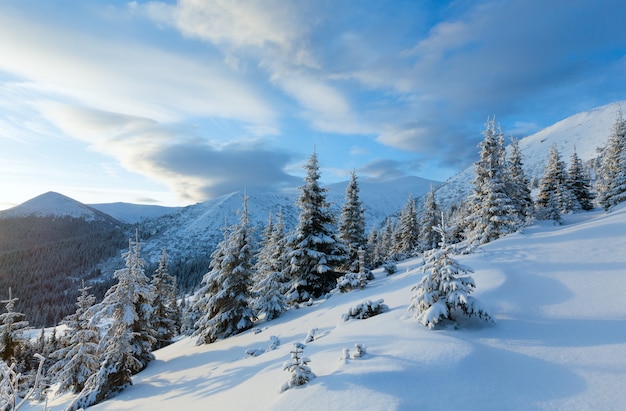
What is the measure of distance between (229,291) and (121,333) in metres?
6.09

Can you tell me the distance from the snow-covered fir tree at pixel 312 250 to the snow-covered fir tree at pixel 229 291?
→ 3.50 metres

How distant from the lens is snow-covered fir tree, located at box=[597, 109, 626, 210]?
101ft

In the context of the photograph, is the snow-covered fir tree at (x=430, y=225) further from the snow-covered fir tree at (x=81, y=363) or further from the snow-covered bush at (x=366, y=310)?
the snow-covered fir tree at (x=81, y=363)

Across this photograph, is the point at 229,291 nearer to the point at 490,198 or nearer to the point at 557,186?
the point at 490,198

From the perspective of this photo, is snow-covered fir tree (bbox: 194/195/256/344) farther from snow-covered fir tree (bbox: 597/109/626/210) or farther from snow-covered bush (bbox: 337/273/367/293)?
snow-covered fir tree (bbox: 597/109/626/210)

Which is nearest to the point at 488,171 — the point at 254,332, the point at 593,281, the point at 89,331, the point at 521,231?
the point at 521,231

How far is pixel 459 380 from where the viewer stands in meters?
6.86

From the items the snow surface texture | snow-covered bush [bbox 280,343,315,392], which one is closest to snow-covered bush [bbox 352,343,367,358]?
the snow surface texture

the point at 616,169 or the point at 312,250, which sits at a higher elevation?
the point at 616,169

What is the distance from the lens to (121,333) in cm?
1645

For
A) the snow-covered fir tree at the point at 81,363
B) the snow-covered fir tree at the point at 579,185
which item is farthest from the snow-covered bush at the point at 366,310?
the snow-covered fir tree at the point at 579,185

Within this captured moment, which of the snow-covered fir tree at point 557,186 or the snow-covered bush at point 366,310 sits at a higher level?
the snow-covered fir tree at point 557,186

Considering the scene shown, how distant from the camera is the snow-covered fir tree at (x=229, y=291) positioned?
64.6ft

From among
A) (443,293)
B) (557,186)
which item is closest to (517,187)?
(557,186)
